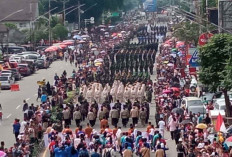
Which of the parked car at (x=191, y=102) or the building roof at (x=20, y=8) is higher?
the parked car at (x=191, y=102)

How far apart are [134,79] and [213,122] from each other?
1679 centimetres

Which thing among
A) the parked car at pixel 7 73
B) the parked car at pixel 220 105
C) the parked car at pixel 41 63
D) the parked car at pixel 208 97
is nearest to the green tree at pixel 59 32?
the parked car at pixel 41 63

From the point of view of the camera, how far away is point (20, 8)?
415ft

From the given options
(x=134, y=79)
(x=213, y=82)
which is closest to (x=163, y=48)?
(x=134, y=79)

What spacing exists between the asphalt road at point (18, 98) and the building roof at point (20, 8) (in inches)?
1297

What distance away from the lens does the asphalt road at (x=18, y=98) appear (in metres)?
47.5

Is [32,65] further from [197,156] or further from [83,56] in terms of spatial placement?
[197,156]

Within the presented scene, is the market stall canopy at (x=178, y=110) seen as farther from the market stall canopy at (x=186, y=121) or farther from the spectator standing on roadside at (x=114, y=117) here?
the spectator standing on roadside at (x=114, y=117)

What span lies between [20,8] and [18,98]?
64.8m

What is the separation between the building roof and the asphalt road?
Result: 3293 cm

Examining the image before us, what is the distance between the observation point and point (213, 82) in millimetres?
48062

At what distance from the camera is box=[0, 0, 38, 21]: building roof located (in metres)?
123

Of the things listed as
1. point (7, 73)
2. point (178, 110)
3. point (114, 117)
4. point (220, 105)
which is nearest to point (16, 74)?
point (7, 73)

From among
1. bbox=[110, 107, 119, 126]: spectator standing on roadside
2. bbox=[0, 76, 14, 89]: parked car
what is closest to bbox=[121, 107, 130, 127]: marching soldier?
bbox=[110, 107, 119, 126]: spectator standing on roadside
